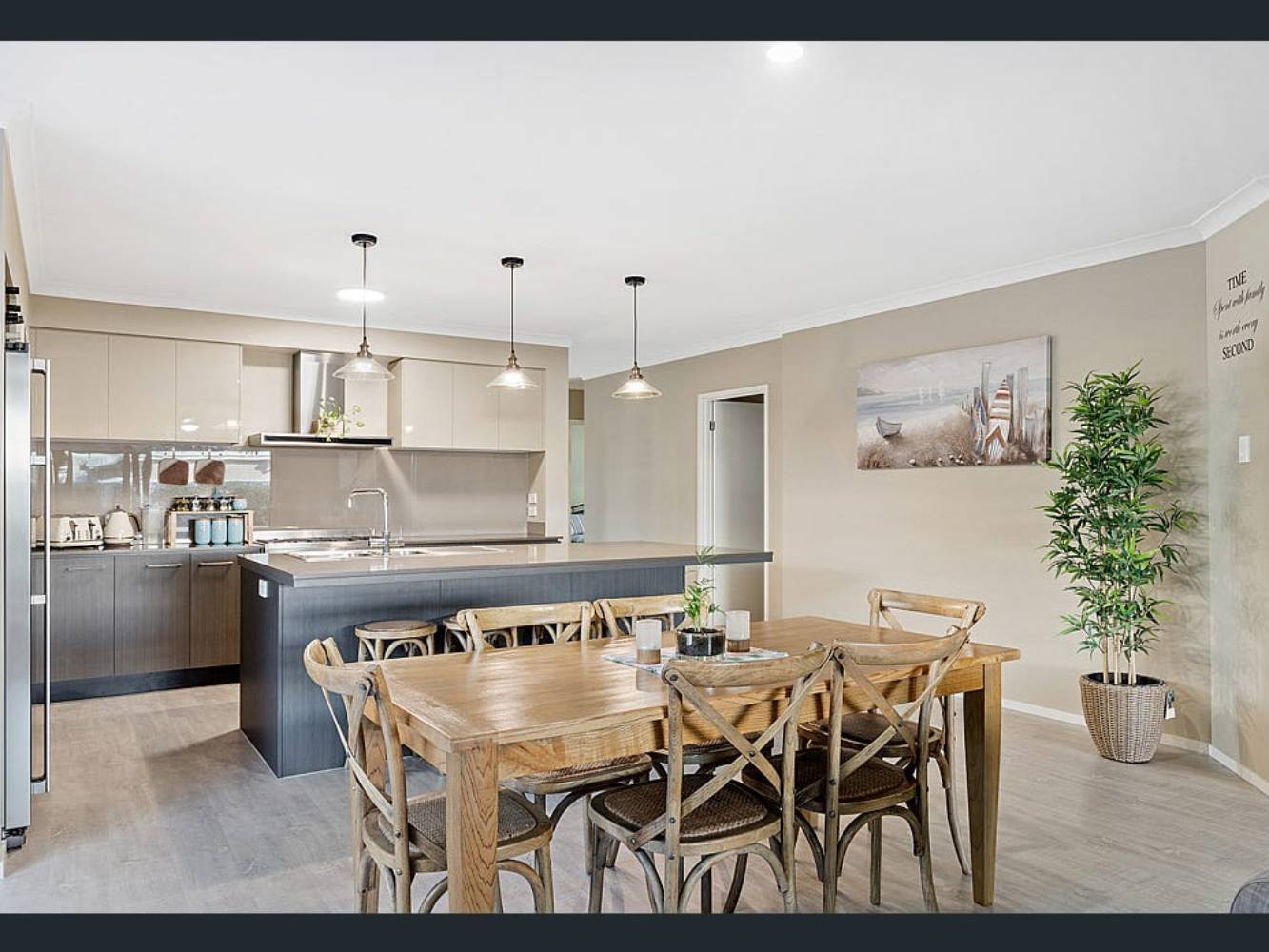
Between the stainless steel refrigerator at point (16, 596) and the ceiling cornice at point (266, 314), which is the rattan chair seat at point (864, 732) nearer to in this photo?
the stainless steel refrigerator at point (16, 596)

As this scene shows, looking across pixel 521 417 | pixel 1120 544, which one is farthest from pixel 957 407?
pixel 521 417

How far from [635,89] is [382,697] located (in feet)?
6.06

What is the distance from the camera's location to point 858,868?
2.85 metres

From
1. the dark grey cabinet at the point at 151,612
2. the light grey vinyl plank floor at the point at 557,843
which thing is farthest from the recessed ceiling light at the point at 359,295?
the light grey vinyl plank floor at the point at 557,843

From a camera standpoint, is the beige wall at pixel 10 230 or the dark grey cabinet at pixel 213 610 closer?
the beige wall at pixel 10 230

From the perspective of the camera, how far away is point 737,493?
7.69 m

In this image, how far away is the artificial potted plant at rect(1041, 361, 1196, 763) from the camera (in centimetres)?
392

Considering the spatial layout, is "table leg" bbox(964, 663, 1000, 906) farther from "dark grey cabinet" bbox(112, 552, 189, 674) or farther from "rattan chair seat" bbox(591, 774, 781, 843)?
"dark grey cabinet" bbox(112, 552, 189, 674)

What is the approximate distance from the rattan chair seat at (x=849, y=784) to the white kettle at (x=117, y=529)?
447 centimetres

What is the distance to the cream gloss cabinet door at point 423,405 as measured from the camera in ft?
21.0

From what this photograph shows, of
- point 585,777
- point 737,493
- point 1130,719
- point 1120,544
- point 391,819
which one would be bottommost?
point 1130,719

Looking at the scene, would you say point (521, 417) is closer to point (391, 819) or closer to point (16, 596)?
point (16, 596)

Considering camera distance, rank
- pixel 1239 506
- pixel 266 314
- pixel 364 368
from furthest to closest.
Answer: pixel 266 314 → pixel 364 368 → pixel 1239 506

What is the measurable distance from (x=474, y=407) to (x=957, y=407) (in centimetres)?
340
